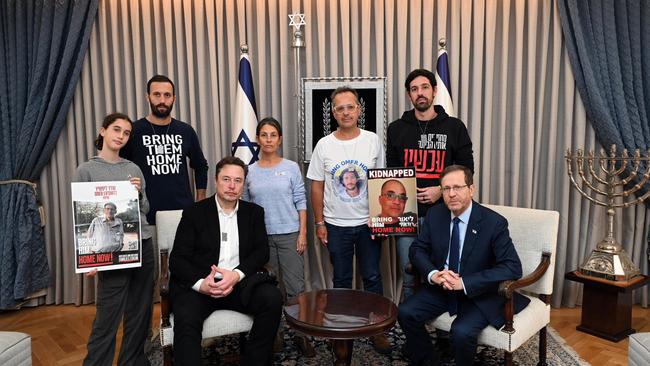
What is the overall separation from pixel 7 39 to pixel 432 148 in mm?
3548

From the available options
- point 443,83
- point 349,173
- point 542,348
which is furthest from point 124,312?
point 443,83

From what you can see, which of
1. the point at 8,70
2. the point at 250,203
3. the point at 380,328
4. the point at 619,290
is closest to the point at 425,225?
the point at 380,328

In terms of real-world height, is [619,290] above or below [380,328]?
below

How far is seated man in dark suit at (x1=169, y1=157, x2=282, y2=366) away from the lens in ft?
7.75

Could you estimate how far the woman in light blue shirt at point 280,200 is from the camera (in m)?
2.90

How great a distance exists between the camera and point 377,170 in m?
2.79

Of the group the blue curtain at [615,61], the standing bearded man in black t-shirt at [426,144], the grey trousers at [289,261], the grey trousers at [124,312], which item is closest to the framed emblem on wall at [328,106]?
the standing bearded man in black t-shirt at [426,144]

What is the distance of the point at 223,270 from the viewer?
2.46m

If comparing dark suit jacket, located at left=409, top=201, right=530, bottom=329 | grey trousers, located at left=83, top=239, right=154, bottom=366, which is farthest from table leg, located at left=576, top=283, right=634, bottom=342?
grey trousers, located at left=83, top=239, right=154, bottom=366

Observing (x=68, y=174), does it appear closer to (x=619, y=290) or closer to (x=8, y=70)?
(x=8, y=70)

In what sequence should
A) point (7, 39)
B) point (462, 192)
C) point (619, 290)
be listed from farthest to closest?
point (7, 39)
point (619, 290)
point (462, 192)

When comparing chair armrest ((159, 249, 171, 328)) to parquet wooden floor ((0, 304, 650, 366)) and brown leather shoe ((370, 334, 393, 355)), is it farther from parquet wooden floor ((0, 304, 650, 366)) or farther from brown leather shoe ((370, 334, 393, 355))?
brown leather shoe ((370, 334, 393, 355))

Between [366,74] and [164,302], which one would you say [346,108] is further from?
[164,302]

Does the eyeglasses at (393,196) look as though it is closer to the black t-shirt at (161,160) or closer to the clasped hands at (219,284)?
the clasped hands at (219,284)
